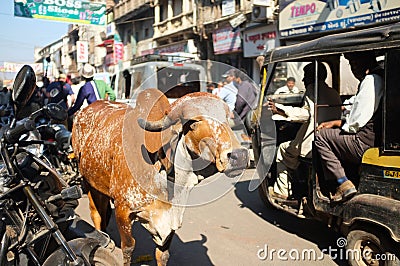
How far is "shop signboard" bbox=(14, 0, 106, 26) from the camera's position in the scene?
54.6 feet

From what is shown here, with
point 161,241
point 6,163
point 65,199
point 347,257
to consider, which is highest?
point 6,163

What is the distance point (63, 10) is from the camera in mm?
17703

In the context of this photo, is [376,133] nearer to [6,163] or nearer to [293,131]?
[293,131]

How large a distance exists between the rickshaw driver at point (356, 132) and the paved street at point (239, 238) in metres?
0.95

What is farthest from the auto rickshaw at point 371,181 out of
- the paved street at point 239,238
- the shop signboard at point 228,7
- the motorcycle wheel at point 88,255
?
the shop signboard at point 228,7

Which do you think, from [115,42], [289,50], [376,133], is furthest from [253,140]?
[115,42]

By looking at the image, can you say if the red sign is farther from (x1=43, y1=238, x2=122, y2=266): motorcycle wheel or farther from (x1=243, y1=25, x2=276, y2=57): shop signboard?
(x1=43, y1=238, x2=122, y2=266): motorcycle wheel

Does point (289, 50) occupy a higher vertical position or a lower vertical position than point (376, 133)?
higher

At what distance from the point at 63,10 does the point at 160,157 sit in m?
17.1

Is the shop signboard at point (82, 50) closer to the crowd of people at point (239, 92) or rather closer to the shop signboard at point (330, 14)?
the shop signboard at point (330, 14)

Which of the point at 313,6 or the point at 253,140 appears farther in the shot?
the point at 313,6

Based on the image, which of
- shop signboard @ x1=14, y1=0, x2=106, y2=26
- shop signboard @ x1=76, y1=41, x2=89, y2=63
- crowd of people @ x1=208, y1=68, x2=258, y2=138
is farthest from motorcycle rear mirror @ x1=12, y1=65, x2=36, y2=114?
shop signboard @ x1=76, y1=41, x2=89, y2=63

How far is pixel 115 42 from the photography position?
30031mm

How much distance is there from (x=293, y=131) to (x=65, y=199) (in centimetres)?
375
